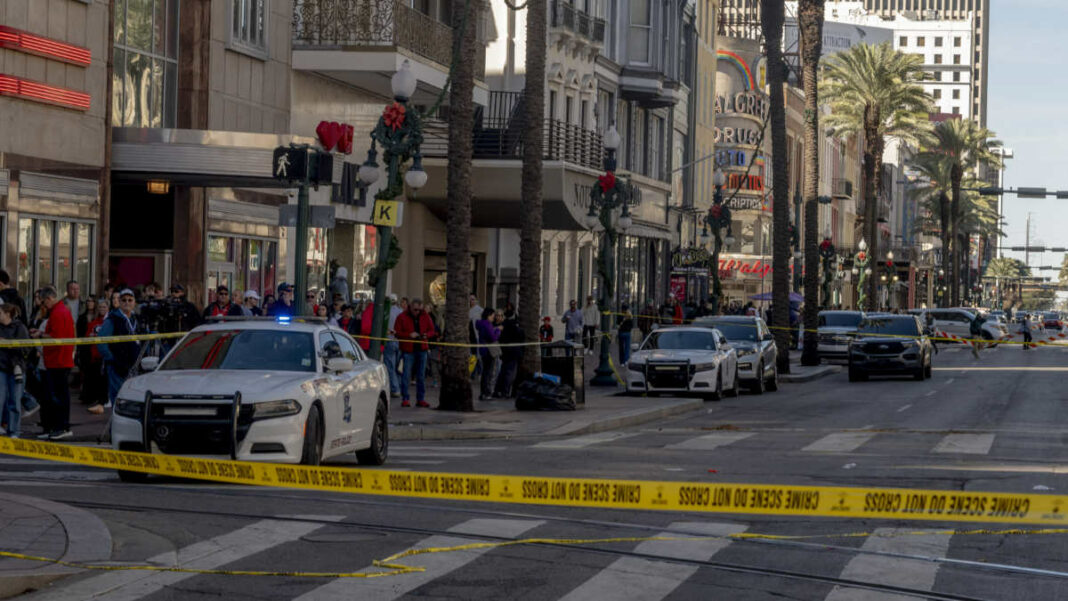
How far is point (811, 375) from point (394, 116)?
77.9ft

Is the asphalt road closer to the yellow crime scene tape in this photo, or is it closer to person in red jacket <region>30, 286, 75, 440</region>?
the yellow crime scene tape

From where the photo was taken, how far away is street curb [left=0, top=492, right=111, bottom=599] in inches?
366

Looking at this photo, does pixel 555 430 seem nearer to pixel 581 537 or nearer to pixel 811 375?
pixel 581 537

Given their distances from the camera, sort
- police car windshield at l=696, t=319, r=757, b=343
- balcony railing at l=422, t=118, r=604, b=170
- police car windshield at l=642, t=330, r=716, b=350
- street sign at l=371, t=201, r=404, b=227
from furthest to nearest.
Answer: balcony railing at l=422, t=118, r=604, b=170 → police car windshield at l=696, t=319, r=757, b=343 → police car windshield at l=642, t=330, r=716, b=350 → street sign at l=371, t=201, r=404, b=227

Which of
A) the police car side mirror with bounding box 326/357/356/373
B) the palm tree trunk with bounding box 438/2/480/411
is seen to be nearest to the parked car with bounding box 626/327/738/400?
the palm tree trunk with bounding box 438/2/480/411

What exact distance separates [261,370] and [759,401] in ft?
62.6

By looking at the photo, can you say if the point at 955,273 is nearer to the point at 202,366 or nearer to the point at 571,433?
the point at 571,433

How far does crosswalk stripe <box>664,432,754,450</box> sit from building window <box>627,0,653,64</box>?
112 ft

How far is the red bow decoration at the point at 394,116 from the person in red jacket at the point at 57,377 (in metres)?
5.90

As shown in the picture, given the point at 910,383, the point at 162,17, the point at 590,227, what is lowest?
the point at 910,383

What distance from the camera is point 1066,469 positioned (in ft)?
58.3

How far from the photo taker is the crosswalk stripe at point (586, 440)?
2038 centimetres

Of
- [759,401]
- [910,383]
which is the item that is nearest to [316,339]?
[759,401]

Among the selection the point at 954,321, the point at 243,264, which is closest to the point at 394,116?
the point at 243,264
